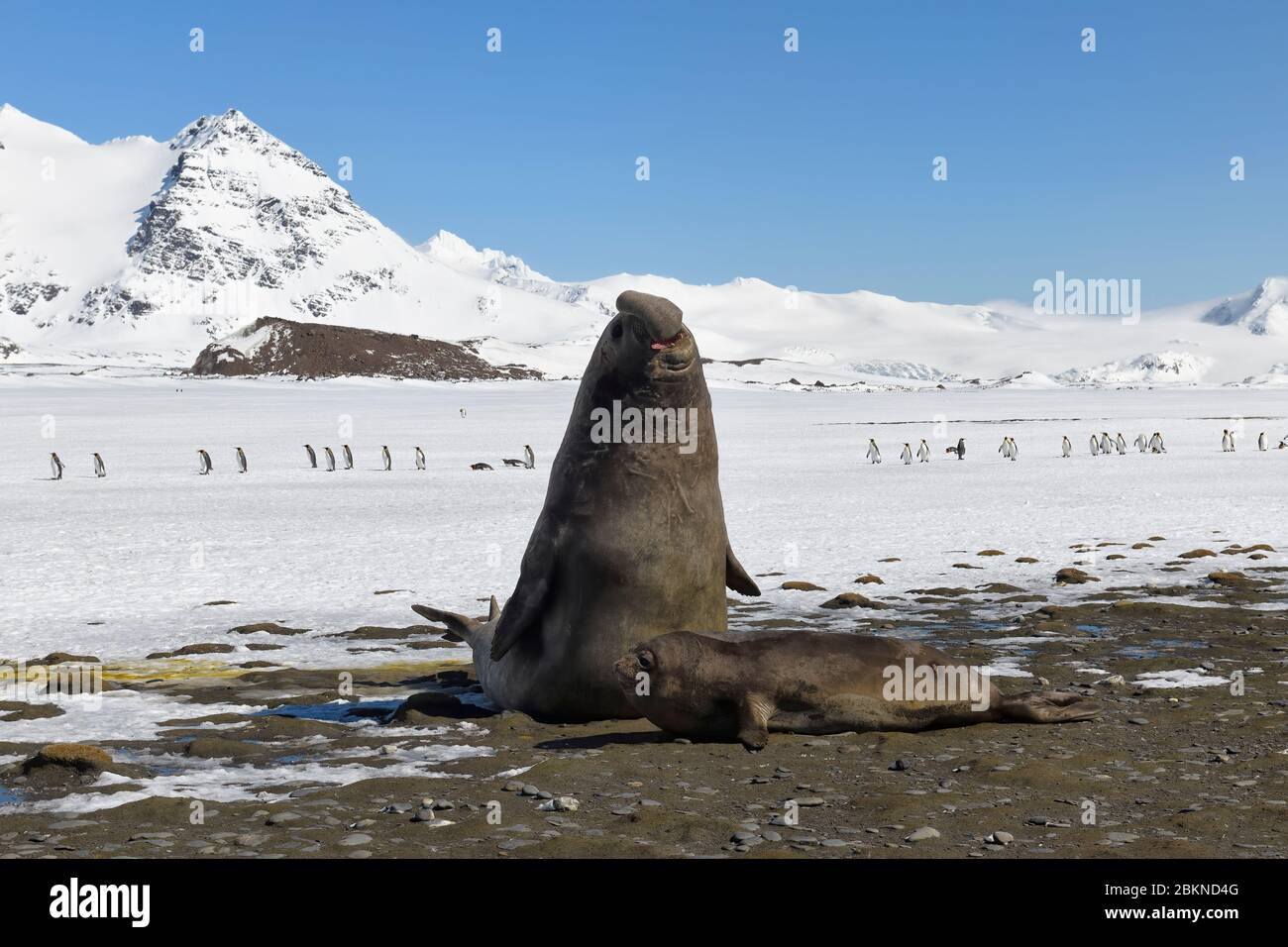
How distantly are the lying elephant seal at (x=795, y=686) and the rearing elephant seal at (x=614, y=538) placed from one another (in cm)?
47

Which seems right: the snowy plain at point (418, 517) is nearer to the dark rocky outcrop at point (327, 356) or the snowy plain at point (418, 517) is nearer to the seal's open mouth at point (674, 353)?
the seal's open mouth at point (674, 353)

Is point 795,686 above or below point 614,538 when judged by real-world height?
below

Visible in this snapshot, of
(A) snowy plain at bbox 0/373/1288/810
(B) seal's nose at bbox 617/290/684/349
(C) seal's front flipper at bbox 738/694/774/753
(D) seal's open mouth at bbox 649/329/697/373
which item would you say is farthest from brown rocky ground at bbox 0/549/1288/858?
(B) seal's nose at bbox 617/290/684/349

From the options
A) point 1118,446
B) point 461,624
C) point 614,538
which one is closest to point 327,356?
point 1118,446

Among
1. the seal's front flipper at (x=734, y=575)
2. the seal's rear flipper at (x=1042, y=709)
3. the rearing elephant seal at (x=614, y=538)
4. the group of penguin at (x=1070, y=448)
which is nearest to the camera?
the seal's rear flipper at (x=1042, y=709)

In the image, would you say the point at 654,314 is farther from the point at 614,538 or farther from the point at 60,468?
the point at 60,468

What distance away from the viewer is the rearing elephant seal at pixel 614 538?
796 centimetres

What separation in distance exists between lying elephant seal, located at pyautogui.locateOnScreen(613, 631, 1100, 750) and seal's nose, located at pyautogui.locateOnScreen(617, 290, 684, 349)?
5.62 feet

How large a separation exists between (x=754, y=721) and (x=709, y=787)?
88cm

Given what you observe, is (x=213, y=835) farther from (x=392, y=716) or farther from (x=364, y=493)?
(x=364, y=493)

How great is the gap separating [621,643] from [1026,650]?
385 centimetres

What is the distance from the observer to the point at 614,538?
7.96 m

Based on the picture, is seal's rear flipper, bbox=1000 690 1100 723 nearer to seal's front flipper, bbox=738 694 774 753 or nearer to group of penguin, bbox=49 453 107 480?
seal's front flipper, bbox=738 694 774 753

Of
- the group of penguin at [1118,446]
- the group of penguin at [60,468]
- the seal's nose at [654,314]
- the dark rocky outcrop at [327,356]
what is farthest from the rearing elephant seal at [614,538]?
the dark rocky outcrop at [327,356]
